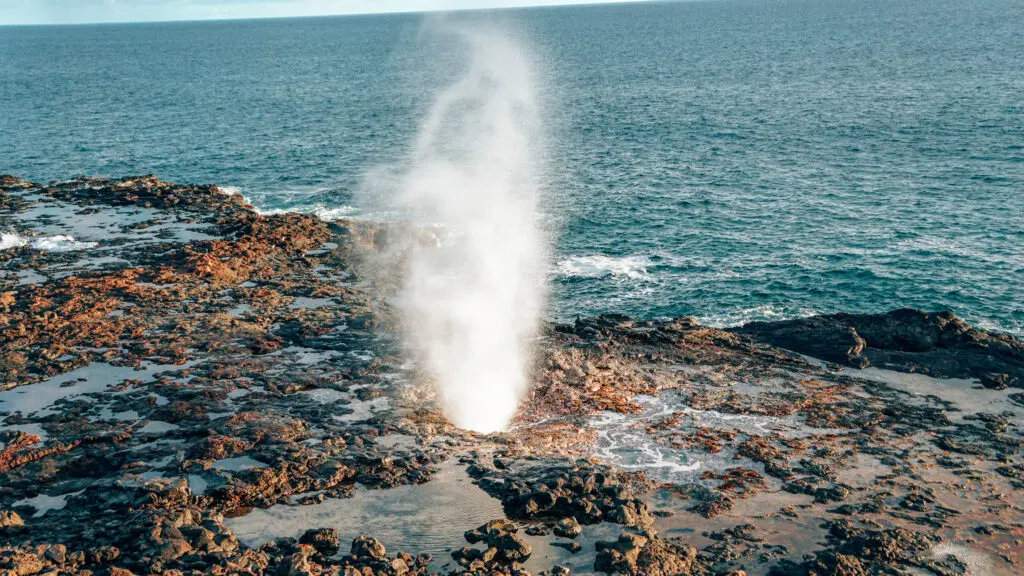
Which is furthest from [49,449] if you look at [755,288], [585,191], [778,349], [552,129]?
[552,129]

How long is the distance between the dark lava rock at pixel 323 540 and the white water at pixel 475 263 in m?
12.6

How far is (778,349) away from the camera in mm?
50281

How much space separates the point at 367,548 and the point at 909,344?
38.6 m

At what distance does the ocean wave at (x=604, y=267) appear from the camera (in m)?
69.1

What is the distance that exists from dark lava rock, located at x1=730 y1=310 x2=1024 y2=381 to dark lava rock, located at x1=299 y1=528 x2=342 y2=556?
33660 millimetres

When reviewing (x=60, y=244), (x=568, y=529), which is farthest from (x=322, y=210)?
(x=568, y=529)

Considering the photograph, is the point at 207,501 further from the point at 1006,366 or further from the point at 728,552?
the point at 1006,366

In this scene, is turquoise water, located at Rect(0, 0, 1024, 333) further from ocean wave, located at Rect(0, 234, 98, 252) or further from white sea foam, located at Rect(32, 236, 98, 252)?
ocean wave, located at Rect(0, 234, 98, 252)

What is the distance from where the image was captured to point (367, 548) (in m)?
29.0

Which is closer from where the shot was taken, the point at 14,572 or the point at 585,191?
the point at 14,572

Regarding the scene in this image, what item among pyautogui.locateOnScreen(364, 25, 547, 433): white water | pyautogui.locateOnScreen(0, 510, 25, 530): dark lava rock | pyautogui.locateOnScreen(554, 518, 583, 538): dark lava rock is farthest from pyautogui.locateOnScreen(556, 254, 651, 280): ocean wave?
pyautogui.locateOnScreen(0, 510, 25, 530): dark lava rock

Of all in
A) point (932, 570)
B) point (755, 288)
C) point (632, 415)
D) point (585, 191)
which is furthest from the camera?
point (585, 191)

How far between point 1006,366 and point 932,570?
2304 cm

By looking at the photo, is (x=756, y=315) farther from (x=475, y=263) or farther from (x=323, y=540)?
(x=323, y=540)
